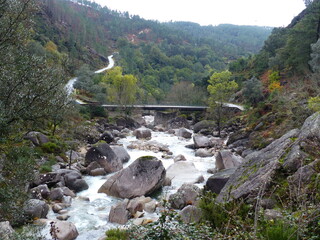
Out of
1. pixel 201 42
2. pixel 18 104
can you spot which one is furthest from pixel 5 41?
pixel 201 42

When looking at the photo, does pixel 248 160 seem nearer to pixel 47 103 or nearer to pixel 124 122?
pixel 47 103

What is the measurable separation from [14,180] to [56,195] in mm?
6858

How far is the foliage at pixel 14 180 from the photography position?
28.4 ft

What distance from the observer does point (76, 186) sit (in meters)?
17.7

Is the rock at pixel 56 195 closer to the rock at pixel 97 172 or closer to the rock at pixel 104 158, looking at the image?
the rock at pixel 97 172

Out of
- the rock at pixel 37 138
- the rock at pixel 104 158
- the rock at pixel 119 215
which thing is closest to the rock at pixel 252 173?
the rock at pixel 119 215

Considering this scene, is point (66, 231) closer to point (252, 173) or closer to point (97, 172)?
point (252, 173)

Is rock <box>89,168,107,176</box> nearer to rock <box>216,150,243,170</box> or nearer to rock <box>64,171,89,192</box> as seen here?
rock <box>64,171,89,192</box>

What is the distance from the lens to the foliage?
341 inches

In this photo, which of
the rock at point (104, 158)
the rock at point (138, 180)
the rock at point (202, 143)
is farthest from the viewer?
the rock at point (202, 143)

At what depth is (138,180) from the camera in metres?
17.0

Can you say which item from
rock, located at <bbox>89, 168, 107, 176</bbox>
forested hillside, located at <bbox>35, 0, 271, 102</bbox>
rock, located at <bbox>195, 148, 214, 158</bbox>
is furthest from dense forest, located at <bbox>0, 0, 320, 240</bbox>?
forested hillside, located at <bbox>35, 0, 271, 102</bbox>

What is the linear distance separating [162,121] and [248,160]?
45327 millimetres

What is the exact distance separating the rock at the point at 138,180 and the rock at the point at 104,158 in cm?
399
